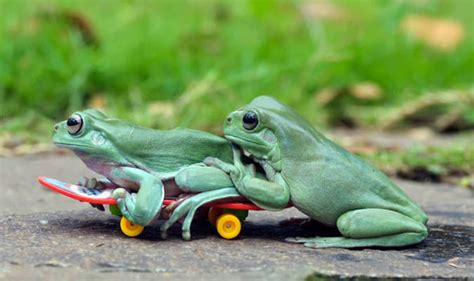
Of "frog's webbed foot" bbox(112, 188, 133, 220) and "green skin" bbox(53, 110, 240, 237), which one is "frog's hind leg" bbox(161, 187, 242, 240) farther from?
"frog's webbed foot" bbox(112, 188, 133, 220)

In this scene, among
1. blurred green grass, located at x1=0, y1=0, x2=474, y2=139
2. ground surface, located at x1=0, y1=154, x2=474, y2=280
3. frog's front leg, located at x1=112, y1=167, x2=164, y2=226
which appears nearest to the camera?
ground surface, located at x1=0, y1=154, x2=474, y2=280

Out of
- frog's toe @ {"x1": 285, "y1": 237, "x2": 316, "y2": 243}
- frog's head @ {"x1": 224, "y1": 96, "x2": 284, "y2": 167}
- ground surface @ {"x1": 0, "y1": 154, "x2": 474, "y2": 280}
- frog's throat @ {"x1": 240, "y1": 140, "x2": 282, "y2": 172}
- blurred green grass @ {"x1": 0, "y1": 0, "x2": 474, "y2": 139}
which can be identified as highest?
blurred green grass @ {"x1": 0, "y1": 0, "x2": 474, "y2": 139}

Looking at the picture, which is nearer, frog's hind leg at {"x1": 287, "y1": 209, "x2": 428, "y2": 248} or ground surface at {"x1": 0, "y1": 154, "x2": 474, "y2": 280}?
ground surface at {"x1": 0, "y1": 154, "x2": 474, "y2": 280}

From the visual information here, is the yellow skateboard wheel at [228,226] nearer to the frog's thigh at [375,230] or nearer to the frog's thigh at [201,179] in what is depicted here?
the frog's thigh at [201,179]

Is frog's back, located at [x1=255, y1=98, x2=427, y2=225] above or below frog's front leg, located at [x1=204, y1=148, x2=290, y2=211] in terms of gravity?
above

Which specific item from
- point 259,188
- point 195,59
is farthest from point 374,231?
point 195,59

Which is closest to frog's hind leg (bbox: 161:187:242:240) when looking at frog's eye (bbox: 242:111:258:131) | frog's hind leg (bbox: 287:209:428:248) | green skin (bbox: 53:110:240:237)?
green skin (bbox: 53:110:240:237)

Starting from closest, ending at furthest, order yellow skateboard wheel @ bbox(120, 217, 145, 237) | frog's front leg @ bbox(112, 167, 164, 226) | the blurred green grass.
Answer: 1. frog's front leg @ bbox(112, 167, 164, 226)
2. yellow skateboard wheel @ bbox(120, 217, 145, 237)
3. the blurred green grass

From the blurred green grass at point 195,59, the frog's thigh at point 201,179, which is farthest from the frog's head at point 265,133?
the blurred green grass at point 195,59

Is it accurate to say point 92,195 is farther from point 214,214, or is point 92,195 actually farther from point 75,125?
point 214,214
